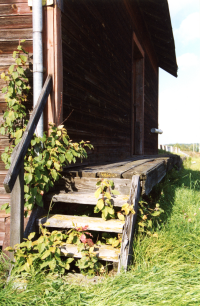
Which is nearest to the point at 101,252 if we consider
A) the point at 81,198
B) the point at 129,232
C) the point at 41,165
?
the point at 129,232

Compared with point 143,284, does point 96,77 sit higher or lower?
higher

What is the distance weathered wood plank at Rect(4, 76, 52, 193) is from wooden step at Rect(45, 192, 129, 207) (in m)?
0.61

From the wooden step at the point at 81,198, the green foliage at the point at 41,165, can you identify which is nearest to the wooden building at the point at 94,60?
the green foliage at the point at 41,165

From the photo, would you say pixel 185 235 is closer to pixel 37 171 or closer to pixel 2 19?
pixel 37 171

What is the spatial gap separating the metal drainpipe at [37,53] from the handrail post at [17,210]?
638 mm

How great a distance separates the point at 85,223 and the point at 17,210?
1.97 ft

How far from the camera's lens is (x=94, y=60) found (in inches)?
159

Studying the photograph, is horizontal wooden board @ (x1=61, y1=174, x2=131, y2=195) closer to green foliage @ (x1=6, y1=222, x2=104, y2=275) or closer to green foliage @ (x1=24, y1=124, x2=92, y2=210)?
green foliage @ (x1=24, y1=124, x2=92, y2=210)

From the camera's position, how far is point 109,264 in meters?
2.16

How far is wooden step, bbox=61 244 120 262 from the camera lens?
213 cm

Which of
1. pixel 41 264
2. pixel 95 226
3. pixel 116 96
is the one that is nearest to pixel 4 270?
pixel 41 264

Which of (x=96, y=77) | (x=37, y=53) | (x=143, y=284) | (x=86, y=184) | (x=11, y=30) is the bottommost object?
(x=143, y=284)

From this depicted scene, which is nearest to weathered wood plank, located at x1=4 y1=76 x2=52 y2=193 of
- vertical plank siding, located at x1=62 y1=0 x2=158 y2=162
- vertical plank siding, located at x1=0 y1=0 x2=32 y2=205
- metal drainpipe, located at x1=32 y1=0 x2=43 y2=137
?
metal drainpipe, located at x1=32 y1=0 x2=43 y2=137

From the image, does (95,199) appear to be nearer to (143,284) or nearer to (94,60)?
(143,284)
